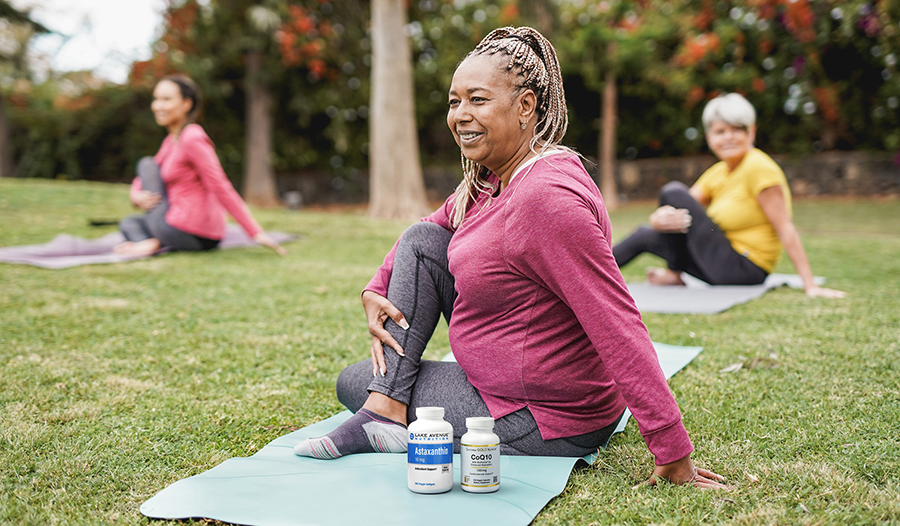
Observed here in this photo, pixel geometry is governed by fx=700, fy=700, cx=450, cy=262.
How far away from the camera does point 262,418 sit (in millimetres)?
2551

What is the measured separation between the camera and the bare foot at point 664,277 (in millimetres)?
5453

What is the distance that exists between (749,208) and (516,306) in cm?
367

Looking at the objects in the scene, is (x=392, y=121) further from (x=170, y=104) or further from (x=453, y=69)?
(x=453, y=69)

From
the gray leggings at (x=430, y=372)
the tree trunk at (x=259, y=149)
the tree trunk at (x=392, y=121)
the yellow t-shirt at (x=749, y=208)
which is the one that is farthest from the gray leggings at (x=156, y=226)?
the tree trunk at (x=259, y=149)

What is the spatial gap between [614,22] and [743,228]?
13.0 meters

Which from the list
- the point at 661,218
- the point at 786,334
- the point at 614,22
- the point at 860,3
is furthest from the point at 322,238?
the point at 614,22

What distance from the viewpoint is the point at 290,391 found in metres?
2.87

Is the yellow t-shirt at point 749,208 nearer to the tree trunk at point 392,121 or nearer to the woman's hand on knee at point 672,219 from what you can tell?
the woman's hand on knee at point 672,219

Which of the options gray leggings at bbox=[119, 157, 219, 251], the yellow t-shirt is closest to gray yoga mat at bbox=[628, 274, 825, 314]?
the yellow t-shirt

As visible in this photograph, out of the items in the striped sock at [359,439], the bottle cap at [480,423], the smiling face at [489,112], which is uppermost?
the smiling face at [489,112]

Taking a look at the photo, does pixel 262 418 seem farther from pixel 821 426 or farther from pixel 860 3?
pixel 860 3

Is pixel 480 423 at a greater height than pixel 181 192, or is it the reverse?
pixel 181 192

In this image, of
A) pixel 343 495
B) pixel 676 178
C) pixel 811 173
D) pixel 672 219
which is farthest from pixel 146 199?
pixel 811 173

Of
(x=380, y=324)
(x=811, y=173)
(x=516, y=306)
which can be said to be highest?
(x=811, y=173)
